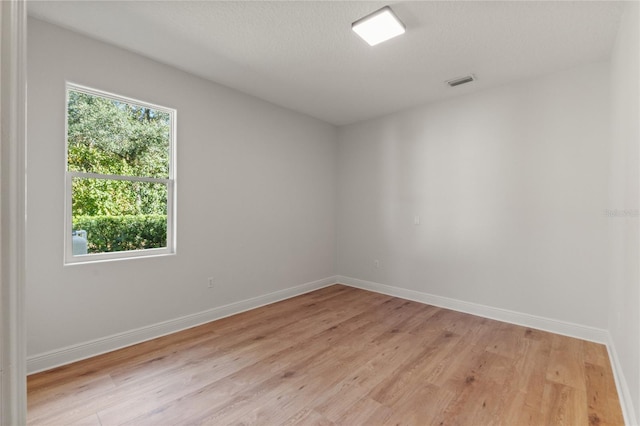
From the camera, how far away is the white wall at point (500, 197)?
301 centimetres

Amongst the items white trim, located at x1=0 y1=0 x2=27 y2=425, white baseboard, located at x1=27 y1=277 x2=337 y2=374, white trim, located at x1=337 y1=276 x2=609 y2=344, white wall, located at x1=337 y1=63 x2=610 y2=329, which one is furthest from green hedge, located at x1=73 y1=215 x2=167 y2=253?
white trim, located at x1=337 y1=276 x2=609 y2=344

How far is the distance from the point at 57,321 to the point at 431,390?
9.78ft

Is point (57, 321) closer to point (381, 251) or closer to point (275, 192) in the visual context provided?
point (275, 192)

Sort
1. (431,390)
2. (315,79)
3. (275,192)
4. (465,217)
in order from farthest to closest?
(275,192) < (465,217) < (315,79) < (431,390)

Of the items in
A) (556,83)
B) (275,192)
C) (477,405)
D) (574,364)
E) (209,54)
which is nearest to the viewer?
(477,405)

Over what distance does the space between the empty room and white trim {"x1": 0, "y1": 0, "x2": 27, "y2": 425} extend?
1.57 meters

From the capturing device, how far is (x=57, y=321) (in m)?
2.44

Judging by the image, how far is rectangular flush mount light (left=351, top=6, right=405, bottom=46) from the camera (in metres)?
2.23

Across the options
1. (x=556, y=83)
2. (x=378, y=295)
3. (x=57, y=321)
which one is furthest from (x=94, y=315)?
(x=556, y=83)

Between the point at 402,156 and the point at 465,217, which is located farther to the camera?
the point at 402,156

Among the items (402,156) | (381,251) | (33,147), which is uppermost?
(402,156)

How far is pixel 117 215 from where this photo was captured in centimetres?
283

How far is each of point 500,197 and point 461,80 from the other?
4.66 feet

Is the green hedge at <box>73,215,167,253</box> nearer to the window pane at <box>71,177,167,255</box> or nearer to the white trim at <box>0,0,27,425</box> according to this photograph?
the window pane at <box>71,177,167,255</box>
